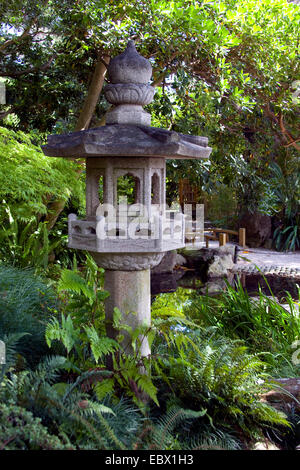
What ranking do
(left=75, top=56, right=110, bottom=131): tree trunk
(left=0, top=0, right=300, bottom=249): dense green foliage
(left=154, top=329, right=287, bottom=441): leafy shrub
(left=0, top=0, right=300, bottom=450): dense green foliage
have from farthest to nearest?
(left=75, top=56, right=110, bottom=131): tree trunk → (left=0, top=0, right=300, bottom=249): dense green foliage → (left=154, top=329, right=287, bottom=441): leafy shrub → (left=0, top=0, right=300, bottom=450): dense green foliage

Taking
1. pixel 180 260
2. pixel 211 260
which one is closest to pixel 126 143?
pixel 211 260

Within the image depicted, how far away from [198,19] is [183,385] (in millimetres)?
3574

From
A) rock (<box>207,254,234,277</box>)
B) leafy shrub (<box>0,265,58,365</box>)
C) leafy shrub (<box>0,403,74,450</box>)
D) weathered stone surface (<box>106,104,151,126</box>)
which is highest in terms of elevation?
weathered stone surface (<box>106,104,151,126</box>)

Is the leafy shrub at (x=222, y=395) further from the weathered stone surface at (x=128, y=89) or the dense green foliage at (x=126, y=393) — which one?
the weathered stone surface at (x=128, y=89)

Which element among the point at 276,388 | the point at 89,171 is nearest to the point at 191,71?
the point at 89,171

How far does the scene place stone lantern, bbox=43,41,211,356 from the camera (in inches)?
114

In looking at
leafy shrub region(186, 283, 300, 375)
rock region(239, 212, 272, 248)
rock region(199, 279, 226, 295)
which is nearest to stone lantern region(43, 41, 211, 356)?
leafy shrub region(186, 283, 300, 375)

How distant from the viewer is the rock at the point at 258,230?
1451cm

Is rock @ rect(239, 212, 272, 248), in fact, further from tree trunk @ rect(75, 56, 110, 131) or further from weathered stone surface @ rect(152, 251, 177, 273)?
tree trunk @ rect(75, 56, 110, 131)

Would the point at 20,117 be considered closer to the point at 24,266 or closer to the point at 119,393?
the point at 24,266

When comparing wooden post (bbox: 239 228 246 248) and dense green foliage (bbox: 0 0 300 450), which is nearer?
dense green foliage (bbox: 0 0 300 450)

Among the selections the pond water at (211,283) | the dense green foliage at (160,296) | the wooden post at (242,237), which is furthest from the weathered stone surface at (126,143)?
the wooden post at (242,237)

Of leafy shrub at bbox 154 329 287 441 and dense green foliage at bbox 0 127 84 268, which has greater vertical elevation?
dense green foliage at bbox 0 127 84 268

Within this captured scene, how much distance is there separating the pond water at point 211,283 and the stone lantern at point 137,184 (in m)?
5.09
